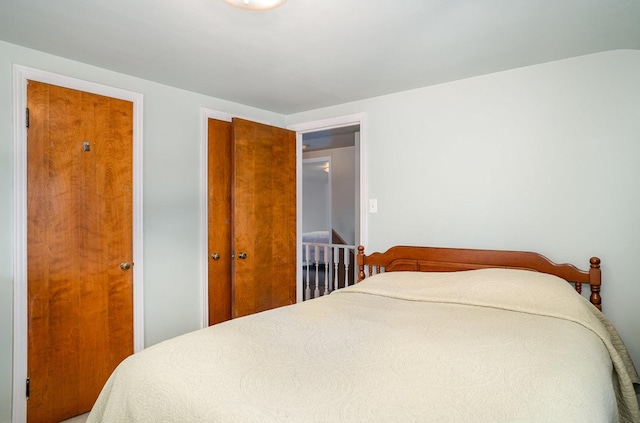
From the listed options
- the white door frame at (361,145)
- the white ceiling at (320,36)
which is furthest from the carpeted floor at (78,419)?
the white ceiling at (320,36)

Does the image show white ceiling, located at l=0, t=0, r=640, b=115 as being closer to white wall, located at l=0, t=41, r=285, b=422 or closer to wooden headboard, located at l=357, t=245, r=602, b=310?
white wall, located at l=0, t=41, r=285, b=422

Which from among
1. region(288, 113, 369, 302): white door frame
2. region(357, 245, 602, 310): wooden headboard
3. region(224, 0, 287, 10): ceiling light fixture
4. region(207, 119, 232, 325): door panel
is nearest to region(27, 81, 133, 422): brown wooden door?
region(207, 119, 232, 325): door panel

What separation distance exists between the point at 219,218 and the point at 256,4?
1.94m

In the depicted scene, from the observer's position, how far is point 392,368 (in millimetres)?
1253

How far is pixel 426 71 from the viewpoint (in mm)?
2582

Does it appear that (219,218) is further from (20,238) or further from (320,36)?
(320,36)

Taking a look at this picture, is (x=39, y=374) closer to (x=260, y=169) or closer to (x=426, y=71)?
(x=260, y=169)

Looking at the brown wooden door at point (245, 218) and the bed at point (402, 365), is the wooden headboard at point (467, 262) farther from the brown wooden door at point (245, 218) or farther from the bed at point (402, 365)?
the brown wooden door at point (245, 218)

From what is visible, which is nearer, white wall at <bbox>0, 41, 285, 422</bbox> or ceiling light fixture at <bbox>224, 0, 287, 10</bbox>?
ceiling light fixture at <bbox>224, 0, 287, 10</bbox>

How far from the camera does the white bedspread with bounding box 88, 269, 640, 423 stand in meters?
1.02


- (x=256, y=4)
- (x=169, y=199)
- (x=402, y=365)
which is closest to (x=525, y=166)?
(x=402, y=365)

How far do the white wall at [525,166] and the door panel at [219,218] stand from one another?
1.23 meters

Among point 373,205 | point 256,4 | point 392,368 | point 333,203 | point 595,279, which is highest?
point 256,4

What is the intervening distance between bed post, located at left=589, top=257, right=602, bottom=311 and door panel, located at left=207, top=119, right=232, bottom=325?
262 centimetres
